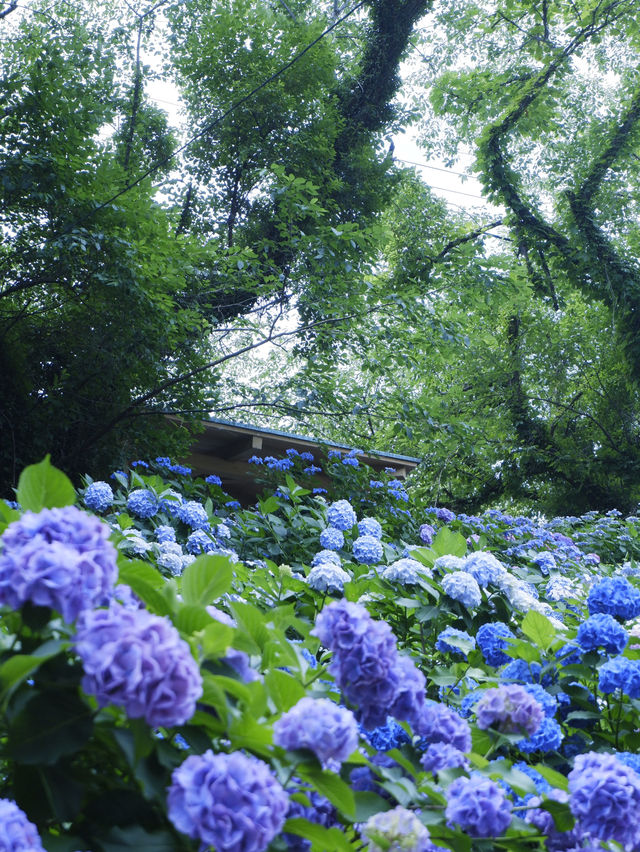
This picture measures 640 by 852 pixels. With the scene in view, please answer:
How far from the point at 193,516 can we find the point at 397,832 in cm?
282

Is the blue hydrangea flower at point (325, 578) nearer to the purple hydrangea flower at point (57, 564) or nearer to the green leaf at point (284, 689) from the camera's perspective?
the green leaf at point (284, 689)

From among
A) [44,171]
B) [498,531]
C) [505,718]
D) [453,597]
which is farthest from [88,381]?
[505,718]

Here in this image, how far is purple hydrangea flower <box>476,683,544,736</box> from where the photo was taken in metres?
1.26

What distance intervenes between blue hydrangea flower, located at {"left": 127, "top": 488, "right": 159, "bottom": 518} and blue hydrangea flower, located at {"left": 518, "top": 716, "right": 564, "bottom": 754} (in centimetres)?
257

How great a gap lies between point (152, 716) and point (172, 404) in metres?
5.87

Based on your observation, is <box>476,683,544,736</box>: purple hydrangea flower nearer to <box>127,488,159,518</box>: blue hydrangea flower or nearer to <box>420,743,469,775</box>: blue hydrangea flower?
<box>420,743,469,775</box>: blue hydrangea flower

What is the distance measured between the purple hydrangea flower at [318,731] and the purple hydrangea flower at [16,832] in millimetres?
271

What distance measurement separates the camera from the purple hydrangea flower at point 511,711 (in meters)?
1.26

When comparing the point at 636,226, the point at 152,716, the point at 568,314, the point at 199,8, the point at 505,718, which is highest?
the point at 199,8

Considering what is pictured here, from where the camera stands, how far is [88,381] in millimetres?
6312

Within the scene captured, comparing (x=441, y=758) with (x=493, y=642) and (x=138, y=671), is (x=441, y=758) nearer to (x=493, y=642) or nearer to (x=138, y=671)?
(x=138, y=671)

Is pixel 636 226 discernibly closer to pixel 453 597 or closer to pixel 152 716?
pixel 453 597

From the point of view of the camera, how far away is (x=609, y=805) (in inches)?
39.1

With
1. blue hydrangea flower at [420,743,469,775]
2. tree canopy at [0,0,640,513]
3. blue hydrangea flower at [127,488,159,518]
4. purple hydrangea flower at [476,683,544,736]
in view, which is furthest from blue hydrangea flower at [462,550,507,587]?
tree canopy at [0,0,640,513]
